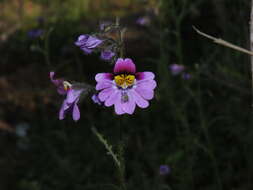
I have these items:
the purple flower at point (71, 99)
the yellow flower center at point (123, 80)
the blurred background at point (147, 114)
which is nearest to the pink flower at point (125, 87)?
the yellow flower center at point (123, 80)

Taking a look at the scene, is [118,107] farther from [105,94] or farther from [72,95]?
[72,95]

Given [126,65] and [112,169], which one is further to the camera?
[112,169]

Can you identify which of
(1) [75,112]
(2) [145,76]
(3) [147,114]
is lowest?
(3) [147,114]

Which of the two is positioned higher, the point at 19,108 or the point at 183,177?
the point at 183,177

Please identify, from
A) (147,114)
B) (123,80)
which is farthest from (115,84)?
(147,114)

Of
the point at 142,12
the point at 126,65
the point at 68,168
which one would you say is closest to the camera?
the point at 126,65

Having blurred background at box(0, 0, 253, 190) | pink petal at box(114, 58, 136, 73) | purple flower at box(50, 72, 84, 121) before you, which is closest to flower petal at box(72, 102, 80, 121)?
purple flower at box(50, 72, 84, 121)

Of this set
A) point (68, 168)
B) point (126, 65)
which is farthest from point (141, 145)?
point (126, 65)

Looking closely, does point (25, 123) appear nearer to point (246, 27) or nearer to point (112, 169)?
point (112, 169)
